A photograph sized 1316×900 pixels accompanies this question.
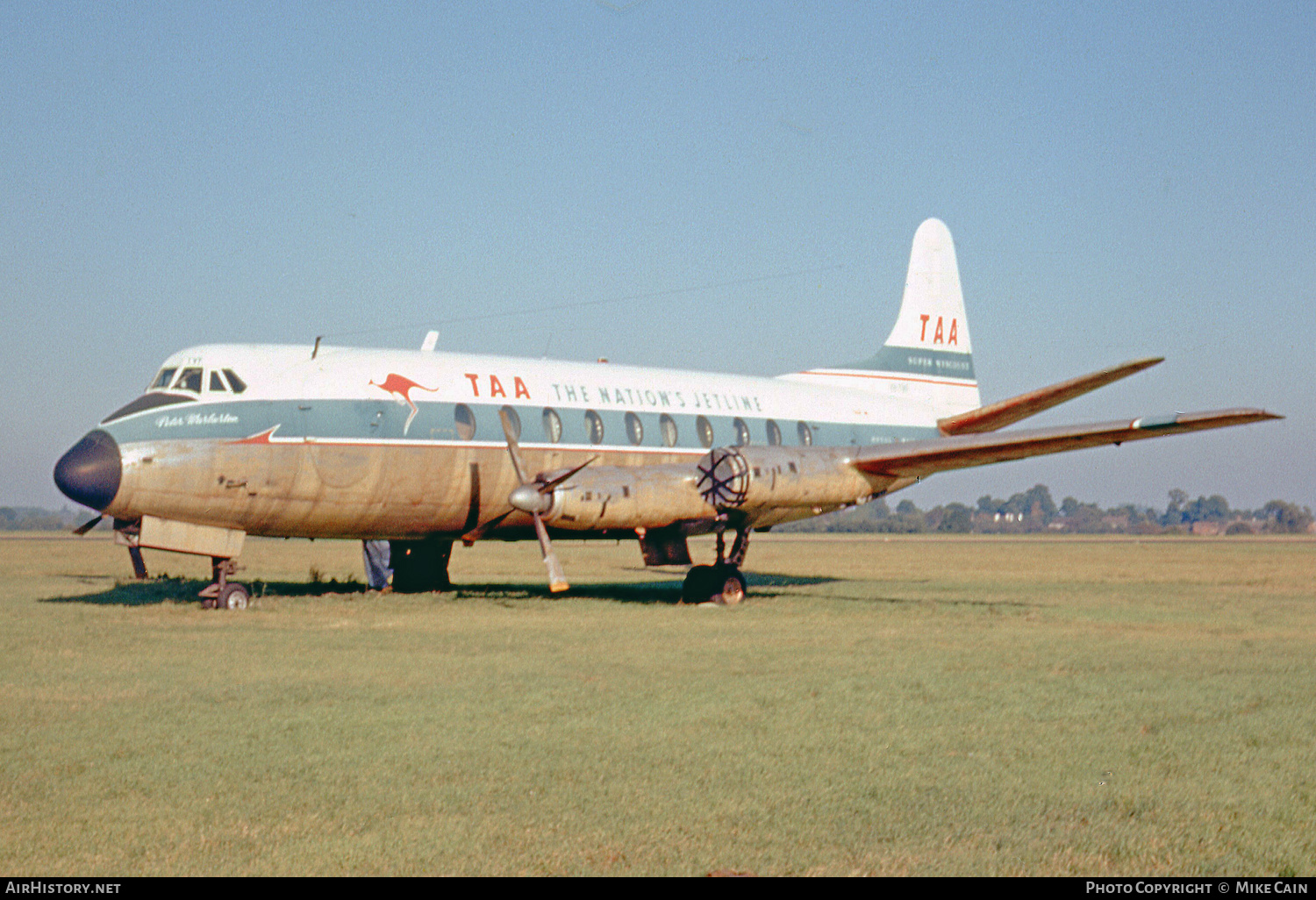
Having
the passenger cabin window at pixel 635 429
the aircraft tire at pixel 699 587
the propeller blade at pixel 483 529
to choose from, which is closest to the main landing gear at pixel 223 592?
the propeller blade at pixel 483 529

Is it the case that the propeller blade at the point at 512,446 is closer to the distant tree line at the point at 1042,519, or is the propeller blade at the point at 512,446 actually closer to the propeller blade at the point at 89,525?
the propeller blade at the point at 89,525

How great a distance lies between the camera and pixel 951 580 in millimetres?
27453

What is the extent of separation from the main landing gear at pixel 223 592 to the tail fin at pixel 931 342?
574 inches

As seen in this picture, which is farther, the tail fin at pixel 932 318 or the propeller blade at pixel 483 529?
the tail fin at pixel 932 318

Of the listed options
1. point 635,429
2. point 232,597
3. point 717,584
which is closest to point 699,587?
point 717,584

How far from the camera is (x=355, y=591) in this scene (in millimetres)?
22188

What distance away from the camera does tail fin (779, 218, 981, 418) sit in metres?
27.7

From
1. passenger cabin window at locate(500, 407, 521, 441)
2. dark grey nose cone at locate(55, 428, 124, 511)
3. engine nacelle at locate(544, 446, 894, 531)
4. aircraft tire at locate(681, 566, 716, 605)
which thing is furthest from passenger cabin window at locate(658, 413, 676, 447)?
dark grey nose cone at locate(55, 428, 124, 511)

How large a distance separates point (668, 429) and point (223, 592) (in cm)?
855

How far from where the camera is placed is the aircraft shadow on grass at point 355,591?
20.2 m

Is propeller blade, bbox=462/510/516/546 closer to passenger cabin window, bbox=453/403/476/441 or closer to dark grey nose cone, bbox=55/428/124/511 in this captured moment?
passenger cabin window, bbox=453/403/476/441

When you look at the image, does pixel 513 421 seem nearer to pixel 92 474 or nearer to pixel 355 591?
pixel 355 591

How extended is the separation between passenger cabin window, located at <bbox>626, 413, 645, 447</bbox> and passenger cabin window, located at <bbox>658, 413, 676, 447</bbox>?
459 millimetres
